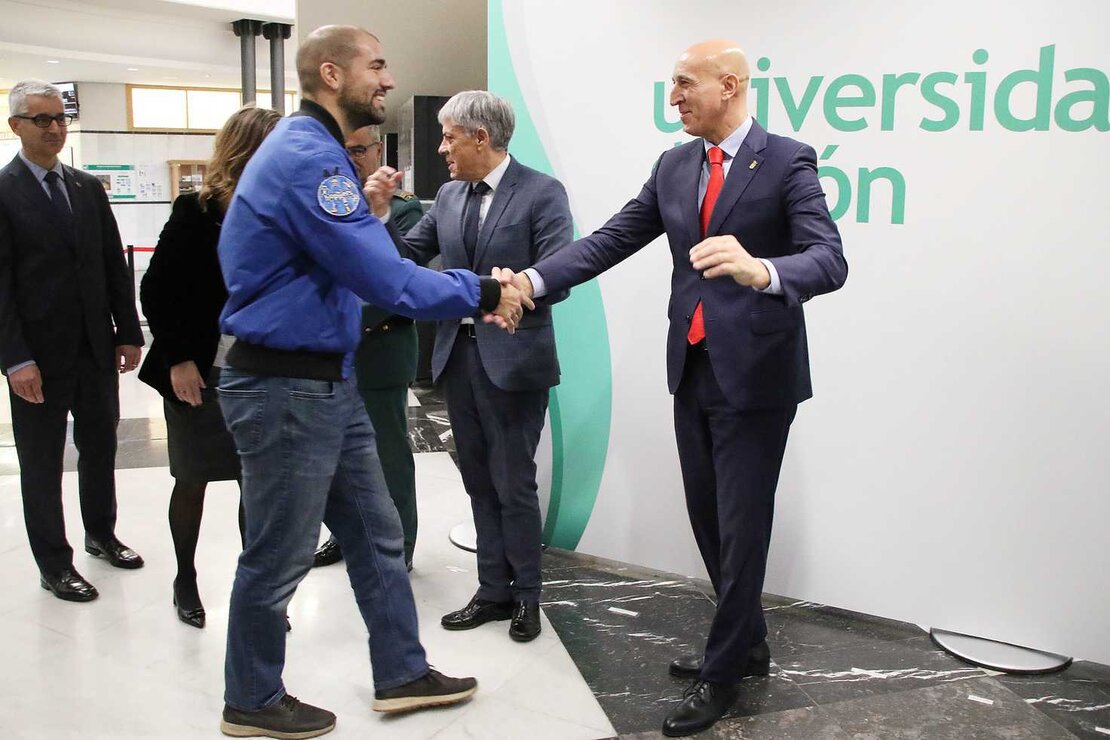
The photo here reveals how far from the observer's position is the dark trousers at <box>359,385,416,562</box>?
3.19m

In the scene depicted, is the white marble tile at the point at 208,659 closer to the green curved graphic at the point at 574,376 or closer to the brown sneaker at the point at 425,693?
the brown sneaker at the point at 425,693

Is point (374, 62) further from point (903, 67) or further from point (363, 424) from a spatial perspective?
point (903, 67)

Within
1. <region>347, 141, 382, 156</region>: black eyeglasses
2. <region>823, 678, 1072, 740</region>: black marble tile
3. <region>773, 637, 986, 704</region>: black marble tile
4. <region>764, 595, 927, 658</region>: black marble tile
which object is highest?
<region>347, 141, 382, 156</region>: black eyeglasses

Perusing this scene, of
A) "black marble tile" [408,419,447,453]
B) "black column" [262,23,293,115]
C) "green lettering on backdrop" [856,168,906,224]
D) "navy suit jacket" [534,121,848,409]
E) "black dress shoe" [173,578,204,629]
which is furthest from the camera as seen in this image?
"black column" [262,23,293,115]

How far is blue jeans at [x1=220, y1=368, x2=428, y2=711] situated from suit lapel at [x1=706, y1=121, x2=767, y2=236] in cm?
99

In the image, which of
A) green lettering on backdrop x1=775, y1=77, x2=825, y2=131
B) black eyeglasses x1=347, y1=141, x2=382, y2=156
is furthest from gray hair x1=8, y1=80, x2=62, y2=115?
green lettering on backdrop x1=775, y1=77, x2=825, y2=131

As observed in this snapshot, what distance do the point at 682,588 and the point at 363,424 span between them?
149 cm

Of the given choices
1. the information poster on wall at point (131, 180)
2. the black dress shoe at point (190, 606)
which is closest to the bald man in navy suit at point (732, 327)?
the black dress shoe at point (190, 606)

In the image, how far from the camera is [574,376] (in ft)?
11.5

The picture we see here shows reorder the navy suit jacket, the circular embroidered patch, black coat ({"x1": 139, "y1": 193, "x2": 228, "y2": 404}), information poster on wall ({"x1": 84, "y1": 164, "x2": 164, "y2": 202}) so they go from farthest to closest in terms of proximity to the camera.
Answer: information poster on wall ({"x1": 84, "y1": 164, "x2": 164, "y2": 202}) → black coat ({"x1": 139, "y1": 193, "x2": 228, "y2": 404}) → the navy suit jacket → the circular embroidered patch

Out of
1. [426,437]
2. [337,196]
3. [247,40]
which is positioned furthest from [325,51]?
[247,40]

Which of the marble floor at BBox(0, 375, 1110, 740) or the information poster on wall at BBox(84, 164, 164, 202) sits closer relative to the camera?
the marble floor at BBox(0, 375, 1110, 740)

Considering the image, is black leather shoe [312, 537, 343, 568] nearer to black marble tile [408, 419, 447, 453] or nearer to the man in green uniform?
the man in green uniform

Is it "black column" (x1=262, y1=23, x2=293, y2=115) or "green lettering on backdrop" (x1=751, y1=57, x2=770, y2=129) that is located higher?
"black column" (x1=262, y1=23, x2=293, y2=115)
